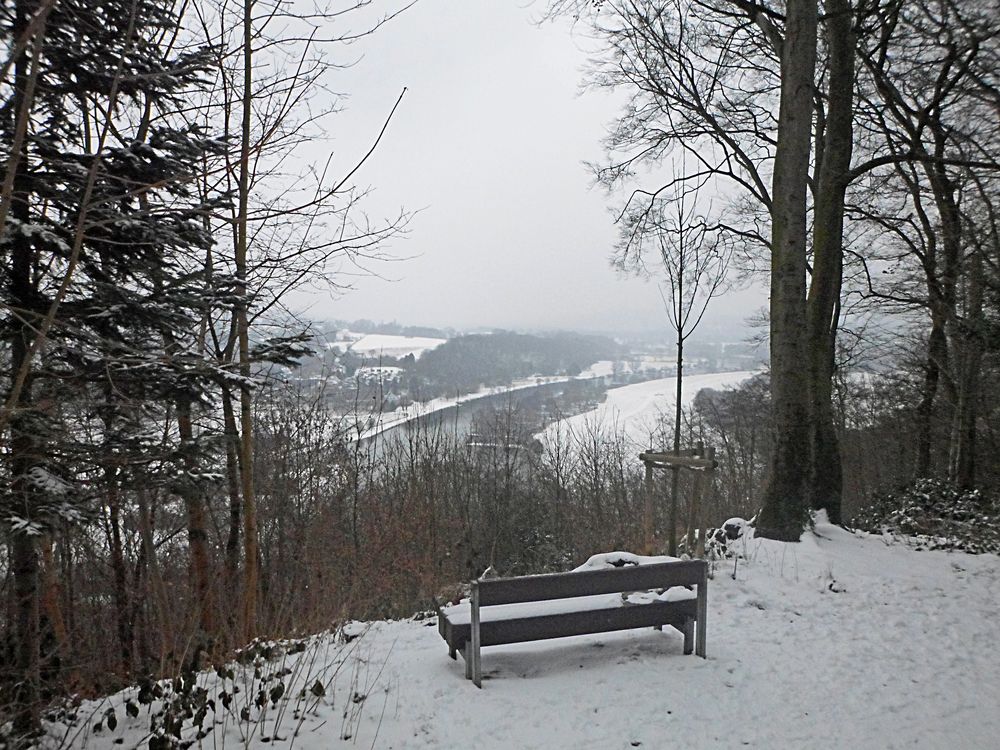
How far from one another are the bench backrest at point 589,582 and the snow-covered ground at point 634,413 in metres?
11.3

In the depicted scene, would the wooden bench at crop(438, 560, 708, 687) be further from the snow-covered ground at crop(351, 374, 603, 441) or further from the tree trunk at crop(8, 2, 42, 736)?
the snow-covered ground at crop(351, 374, 603, 441)

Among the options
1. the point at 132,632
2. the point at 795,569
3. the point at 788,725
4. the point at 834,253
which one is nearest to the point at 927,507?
the point at 834,253

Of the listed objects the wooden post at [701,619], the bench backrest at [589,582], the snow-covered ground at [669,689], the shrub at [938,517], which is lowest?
the shrub at [938,517]

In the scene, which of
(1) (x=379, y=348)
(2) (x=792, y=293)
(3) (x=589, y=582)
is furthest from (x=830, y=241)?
(1) (x=379, y=348)

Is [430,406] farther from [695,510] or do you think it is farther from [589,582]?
[589,582]

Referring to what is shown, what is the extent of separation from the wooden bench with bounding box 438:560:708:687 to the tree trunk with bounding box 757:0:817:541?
3363 mm

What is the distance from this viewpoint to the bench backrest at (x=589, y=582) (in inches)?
180

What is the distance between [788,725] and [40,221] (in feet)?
18.4

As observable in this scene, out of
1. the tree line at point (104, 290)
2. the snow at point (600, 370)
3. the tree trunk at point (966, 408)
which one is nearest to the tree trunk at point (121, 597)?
the tree line at point (104, 290)

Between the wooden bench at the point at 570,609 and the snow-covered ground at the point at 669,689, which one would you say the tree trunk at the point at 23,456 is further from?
the wooden bench at the point at 570,609

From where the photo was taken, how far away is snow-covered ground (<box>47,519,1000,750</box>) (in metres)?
4.08

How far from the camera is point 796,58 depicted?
830cm

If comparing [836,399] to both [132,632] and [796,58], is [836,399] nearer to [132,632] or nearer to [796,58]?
[796,58]

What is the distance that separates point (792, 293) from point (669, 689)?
17.3 feet
